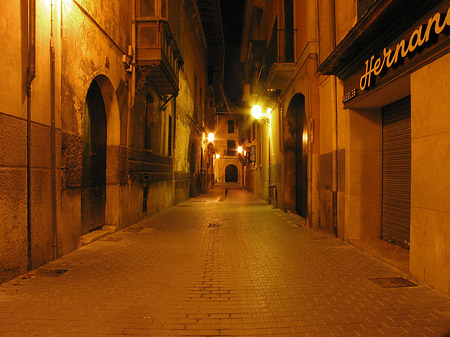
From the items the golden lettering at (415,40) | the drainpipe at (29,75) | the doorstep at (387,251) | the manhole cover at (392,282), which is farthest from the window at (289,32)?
the manhole cover at (392,282)

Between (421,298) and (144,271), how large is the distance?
408cm

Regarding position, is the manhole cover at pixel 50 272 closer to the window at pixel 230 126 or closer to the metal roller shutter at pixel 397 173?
the metal roller shutter at pixel 397 173

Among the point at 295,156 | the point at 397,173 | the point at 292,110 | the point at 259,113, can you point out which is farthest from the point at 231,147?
the point at 397,173

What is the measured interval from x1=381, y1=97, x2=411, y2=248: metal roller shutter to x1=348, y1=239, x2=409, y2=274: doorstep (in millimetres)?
223

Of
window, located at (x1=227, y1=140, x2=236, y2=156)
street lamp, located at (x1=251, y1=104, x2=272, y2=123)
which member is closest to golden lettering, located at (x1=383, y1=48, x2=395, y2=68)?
street lamp, located at (x1=251, y1=104, x2=272, y2=123)

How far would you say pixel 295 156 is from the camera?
13.3 meters

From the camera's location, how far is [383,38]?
18.7 feet

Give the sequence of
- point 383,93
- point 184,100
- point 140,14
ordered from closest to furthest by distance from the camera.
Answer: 1. point 383,93
2. point 140,14
3. point 184,100

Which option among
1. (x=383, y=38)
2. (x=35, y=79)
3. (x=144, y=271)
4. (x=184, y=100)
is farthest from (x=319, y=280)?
(x=184, y=100)

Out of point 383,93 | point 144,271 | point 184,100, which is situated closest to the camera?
point 144,271

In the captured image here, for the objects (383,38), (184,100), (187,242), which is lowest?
(187,242)

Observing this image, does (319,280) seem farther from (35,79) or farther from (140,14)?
(140,14)

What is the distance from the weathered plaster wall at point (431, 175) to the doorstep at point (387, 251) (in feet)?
1.86

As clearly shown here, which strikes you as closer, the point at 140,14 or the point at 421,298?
the point at 421,298
